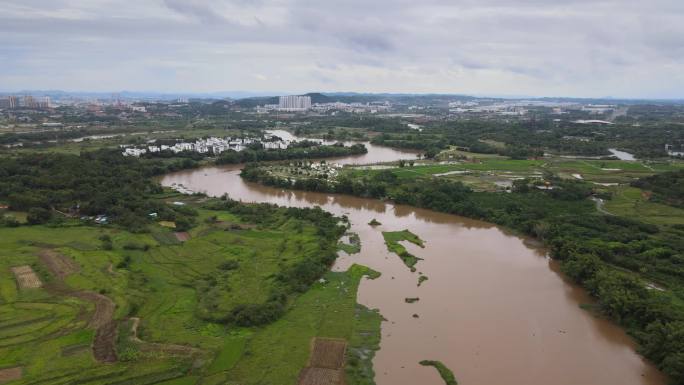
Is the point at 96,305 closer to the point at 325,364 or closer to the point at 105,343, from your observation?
the point at 105,343

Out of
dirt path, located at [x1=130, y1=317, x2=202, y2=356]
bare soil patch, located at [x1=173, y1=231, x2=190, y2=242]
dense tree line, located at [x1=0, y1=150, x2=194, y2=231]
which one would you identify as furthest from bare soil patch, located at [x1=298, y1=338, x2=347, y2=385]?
dense tree line, located at [x1=0, y1=150, x2=194, y2=231]

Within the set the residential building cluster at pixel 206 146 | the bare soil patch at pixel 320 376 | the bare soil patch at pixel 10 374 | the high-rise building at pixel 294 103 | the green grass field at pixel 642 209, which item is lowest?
the bare soil patch at pixel 320 376

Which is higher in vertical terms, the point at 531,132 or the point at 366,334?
the point at 531,132

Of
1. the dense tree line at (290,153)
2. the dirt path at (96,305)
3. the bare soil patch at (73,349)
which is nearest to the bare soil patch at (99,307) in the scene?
the dirt path at (96,305)

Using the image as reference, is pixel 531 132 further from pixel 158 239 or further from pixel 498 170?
pixel 158 239

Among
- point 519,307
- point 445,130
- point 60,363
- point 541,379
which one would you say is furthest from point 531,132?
point 60,363

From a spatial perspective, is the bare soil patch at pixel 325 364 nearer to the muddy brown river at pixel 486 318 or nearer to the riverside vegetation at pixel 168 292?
the riverside vegetation at pixel 168 292
